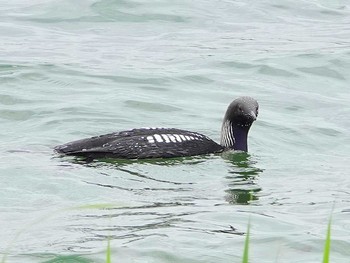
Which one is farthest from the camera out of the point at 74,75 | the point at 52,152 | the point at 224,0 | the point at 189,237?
the point at 224,0

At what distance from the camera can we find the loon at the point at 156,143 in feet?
38.4

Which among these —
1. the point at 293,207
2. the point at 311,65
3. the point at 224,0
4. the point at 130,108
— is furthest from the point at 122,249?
the point at 224,0

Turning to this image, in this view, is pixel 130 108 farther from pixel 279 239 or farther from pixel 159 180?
pixel 279 239

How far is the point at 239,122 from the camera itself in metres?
12.5

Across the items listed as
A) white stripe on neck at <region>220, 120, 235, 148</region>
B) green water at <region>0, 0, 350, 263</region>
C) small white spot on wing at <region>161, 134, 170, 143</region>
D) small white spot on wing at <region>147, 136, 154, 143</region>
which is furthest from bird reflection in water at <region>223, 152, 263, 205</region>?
small white spot on wing at <region>147, 136, 154, 143</region>

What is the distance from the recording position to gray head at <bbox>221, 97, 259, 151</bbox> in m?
12.5

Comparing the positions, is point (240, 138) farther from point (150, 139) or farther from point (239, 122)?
point (150, 139)

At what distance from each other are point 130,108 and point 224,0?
21.5ft

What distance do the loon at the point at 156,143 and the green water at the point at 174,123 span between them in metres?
0.11

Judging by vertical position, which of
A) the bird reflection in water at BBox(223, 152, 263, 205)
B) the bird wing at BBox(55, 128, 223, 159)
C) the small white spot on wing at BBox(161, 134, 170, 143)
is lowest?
the bird reflection in water at BBox(223, 152, 263, 205)

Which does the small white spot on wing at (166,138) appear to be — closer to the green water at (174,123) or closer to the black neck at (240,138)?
the green water at (174,123)

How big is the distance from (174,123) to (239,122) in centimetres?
143

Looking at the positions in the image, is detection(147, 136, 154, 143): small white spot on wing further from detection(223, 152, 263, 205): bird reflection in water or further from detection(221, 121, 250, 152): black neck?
detection(221, 121, 250, 152): black neck

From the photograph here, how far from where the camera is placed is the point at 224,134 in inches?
498
